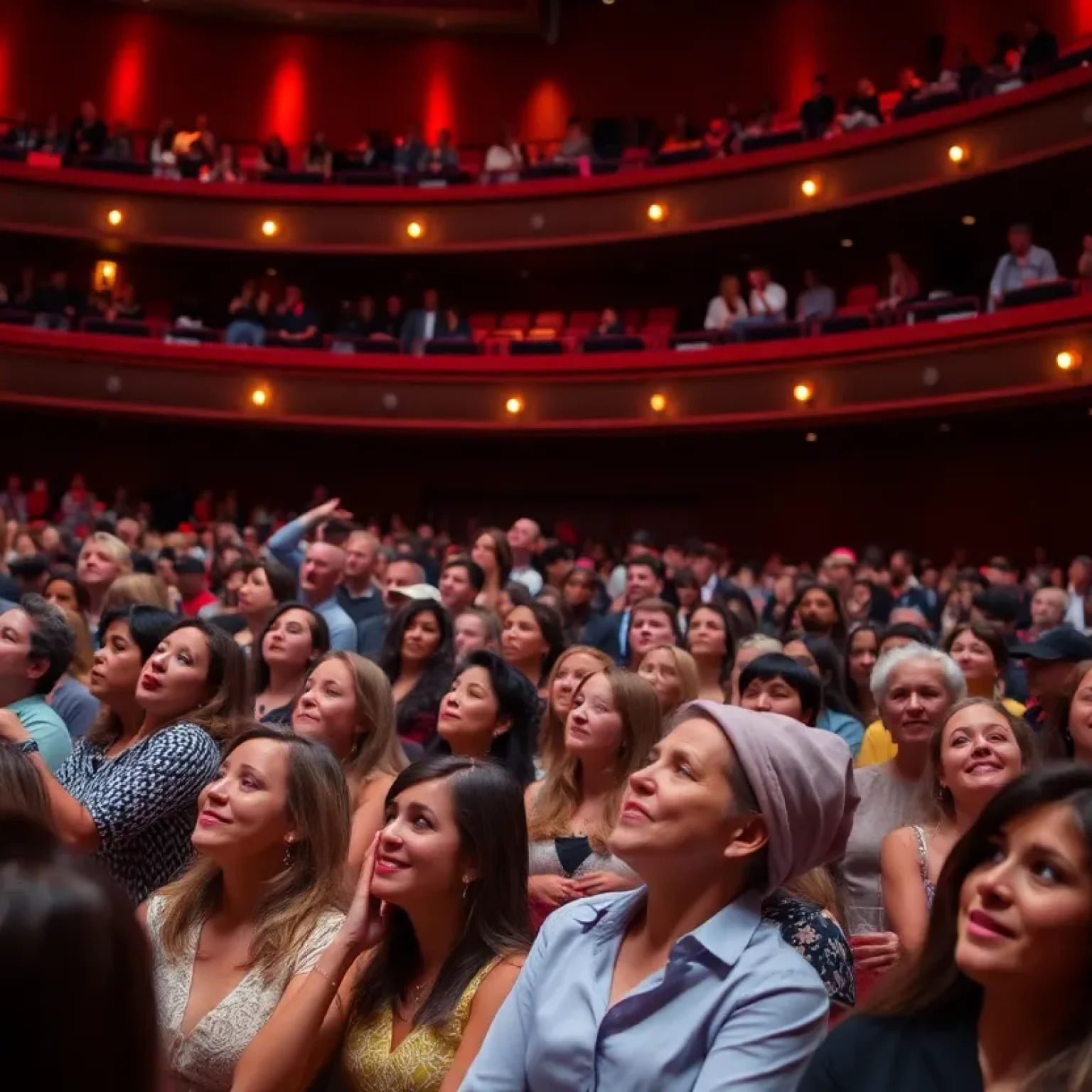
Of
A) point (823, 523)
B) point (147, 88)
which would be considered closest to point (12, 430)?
point (147, 88)

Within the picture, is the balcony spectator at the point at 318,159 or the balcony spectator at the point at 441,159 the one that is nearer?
the balcony spectator at the point at 441,159

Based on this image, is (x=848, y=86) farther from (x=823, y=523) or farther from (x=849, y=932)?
(x=849, y=932)

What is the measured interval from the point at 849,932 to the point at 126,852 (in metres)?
1.68

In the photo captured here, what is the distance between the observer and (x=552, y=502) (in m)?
16.2

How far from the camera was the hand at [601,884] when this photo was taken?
292 cm

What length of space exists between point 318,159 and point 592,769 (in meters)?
14.9

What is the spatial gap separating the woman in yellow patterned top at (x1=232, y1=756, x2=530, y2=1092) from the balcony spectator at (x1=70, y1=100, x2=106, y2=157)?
51.0 feet

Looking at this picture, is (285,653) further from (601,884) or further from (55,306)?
(55,306)

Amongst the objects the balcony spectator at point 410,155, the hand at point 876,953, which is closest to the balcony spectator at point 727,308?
the balcony spectator at point 410,155

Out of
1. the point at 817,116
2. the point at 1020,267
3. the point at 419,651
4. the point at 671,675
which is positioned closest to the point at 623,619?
the point at 419,651

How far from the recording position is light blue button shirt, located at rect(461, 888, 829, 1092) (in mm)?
1688

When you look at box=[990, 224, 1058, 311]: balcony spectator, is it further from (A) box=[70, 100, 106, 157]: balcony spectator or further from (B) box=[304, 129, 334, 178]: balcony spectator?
(A) box=[70, 100, 106, 157]: balcony spectator

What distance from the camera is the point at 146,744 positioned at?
3033 mm

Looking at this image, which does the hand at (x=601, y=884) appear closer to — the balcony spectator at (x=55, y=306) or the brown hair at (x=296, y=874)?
A: the brown hair at (x=296, y=874)
